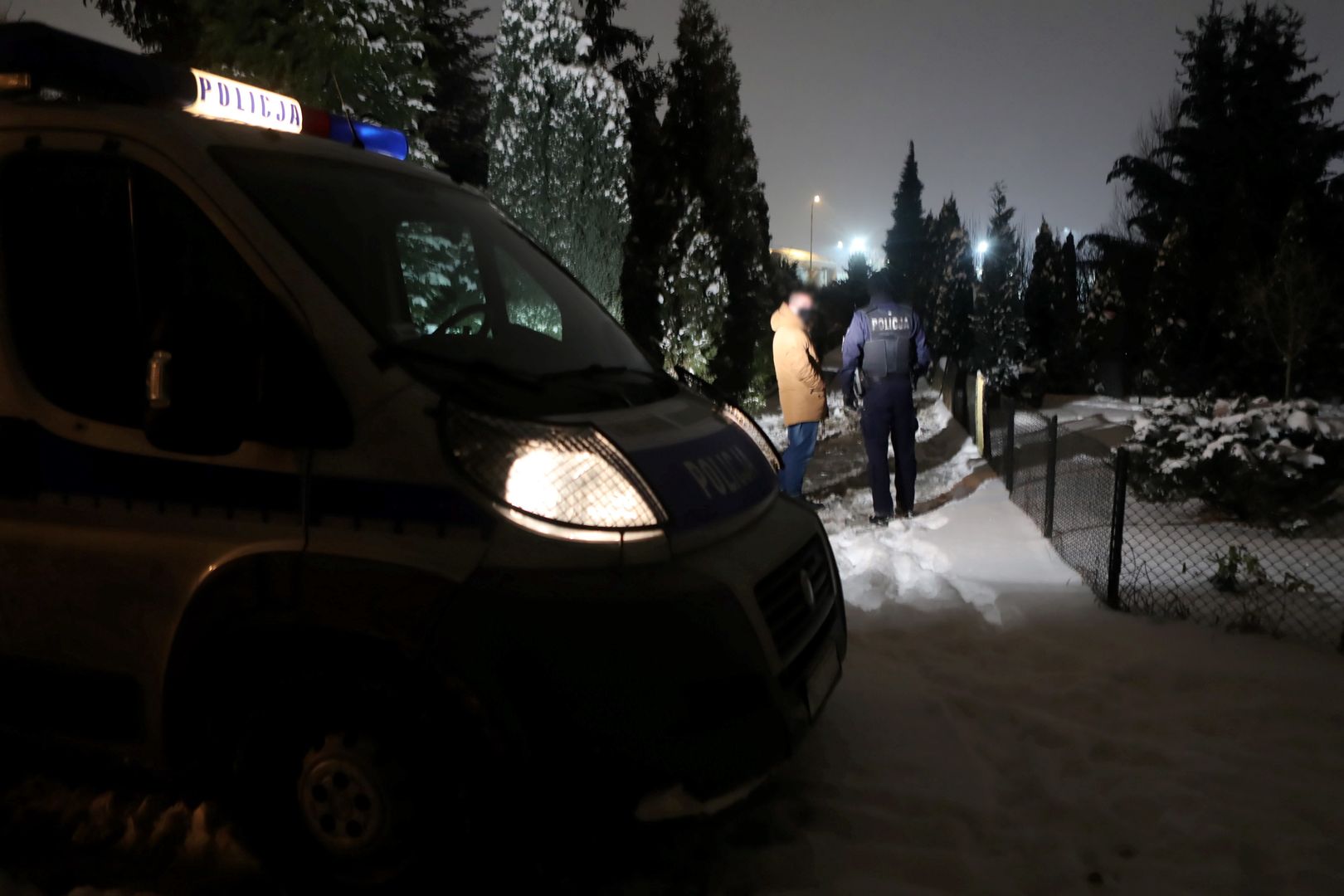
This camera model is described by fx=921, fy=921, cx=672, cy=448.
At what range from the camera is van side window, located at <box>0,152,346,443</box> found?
253 cm

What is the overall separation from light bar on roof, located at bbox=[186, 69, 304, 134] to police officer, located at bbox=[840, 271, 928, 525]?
5.11 metres

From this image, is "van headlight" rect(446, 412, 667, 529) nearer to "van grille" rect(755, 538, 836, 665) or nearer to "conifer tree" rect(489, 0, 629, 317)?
"van grille" rect(755, 538, 836, 665)

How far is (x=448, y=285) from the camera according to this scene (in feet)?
11.3

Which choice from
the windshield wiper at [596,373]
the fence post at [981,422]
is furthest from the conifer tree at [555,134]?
the windshield wiper at [596,373]

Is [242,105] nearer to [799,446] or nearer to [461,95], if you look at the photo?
[799,446]

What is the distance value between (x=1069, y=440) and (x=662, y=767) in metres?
8.95

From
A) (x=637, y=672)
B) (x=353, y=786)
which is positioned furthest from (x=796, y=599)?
(x=353, y=786)

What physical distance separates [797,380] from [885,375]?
0.72 meters

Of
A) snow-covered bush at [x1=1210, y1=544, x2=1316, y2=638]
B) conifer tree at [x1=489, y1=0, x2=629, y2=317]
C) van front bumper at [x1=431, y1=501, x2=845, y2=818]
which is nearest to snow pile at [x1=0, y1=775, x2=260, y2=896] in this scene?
van front bumper at [x1=431, y1=501, x2=845, y2=818]

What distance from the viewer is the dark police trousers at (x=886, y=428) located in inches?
295

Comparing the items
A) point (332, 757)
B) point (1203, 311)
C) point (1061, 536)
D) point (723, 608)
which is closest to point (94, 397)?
point (332, 757)

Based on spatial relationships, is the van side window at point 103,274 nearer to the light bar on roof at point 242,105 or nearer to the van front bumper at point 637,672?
the light bar on roof at point 242,105

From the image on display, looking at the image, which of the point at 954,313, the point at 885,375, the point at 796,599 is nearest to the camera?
the point at 796,599

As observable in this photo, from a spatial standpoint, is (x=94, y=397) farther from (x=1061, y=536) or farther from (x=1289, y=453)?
(x=1289, y=453)
